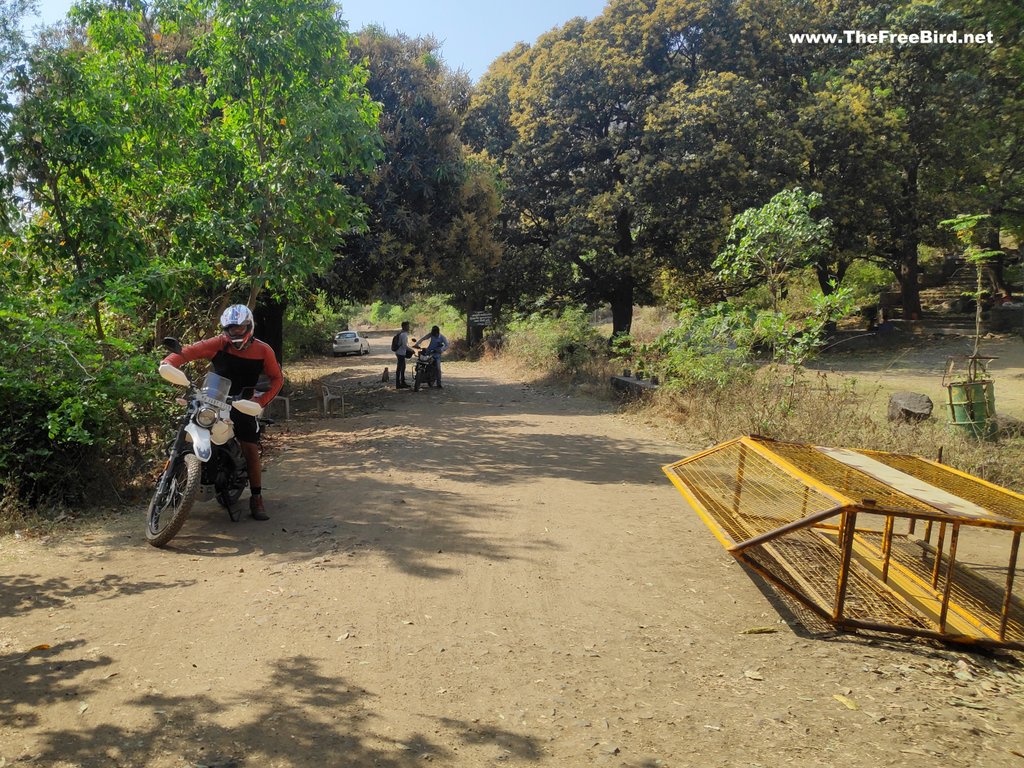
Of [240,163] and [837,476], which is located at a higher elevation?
[240,163]

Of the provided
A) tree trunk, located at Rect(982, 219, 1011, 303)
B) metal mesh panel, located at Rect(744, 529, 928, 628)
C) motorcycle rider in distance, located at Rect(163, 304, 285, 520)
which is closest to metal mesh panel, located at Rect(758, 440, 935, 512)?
metal mesh panel, located at Rect(744, 529, 928, 628)

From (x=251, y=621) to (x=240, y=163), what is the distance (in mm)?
6384

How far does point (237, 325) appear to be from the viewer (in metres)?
5.17

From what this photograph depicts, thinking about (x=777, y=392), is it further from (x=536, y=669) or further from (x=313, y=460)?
(x=536, y=669)

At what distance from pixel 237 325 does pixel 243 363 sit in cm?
35

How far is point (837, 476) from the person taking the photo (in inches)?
188

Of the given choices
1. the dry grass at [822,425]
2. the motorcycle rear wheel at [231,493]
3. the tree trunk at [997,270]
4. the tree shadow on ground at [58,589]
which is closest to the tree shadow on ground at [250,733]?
the tree shadow on ground at [58,589]

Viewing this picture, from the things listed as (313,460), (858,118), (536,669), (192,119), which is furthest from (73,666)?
(858,118)

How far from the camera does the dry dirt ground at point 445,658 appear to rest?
269 cm

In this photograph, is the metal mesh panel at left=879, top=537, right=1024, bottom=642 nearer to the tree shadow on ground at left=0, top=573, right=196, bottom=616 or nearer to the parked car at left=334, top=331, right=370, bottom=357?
the tree shadow on ground at left=0, top=573, right=196, bottom=616

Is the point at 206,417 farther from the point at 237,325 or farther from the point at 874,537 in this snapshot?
the point at 874,537

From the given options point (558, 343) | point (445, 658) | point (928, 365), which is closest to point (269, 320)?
point (558, 343)

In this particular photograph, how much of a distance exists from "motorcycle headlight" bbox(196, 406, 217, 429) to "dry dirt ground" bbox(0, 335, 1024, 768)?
89 cm

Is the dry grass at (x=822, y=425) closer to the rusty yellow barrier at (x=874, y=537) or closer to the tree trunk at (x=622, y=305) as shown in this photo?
the rusty yellow barrier at (x=874, y=537)
